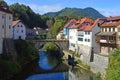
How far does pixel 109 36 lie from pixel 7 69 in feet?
67.1

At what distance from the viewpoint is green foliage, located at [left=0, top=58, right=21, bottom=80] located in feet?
134

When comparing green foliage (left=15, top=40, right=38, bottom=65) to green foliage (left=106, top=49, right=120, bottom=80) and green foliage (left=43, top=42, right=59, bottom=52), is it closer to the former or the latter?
green foliage (left=43, top=42, right=59, bottom=52)

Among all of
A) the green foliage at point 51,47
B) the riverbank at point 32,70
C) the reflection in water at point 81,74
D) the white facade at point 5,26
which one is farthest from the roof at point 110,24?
the green foliage at point 51,47

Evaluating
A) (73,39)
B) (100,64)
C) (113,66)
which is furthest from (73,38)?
(113,66)

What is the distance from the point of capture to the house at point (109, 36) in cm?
4938

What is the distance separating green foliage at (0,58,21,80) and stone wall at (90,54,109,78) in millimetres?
13592

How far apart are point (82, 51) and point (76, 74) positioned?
Result: 571 inches

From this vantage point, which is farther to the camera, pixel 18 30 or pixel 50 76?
pixel 18 30

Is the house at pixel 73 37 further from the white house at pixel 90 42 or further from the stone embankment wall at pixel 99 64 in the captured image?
the stone embankment wall at pixel 99 64

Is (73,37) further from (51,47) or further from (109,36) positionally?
(109,36)

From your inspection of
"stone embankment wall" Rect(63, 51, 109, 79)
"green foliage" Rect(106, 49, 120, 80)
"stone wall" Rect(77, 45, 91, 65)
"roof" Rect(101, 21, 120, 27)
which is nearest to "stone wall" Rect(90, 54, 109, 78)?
"stone embankment wall" Rect(63, 51, 109, 79)

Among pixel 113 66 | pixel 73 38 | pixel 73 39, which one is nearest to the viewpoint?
pixel 113 66

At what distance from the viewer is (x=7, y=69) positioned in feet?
139

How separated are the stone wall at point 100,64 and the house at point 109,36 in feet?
12.2
